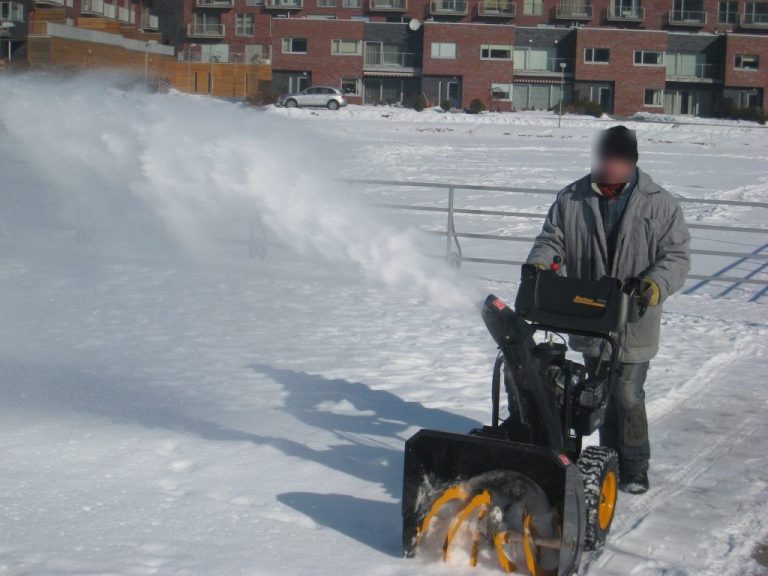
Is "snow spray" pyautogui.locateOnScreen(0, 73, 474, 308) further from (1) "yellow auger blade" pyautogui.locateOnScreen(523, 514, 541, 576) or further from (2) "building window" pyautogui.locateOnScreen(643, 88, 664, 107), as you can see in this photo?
(2) "building window" pyautogui.locateOnScreen(643, 88, 664, 107)

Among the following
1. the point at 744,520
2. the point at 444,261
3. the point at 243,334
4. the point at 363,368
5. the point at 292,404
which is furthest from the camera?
the point at 444,261

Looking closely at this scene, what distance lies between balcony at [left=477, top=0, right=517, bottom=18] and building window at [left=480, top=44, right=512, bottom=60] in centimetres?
704

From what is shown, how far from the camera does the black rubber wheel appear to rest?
14.1 feet

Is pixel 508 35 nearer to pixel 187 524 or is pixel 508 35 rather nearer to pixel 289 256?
pixel 289 256

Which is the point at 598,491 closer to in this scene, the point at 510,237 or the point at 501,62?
the point at 510,237

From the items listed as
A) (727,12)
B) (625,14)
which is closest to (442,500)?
(625,14)

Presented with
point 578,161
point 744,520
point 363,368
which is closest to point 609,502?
point 744,520

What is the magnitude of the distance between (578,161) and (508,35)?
33513 mm

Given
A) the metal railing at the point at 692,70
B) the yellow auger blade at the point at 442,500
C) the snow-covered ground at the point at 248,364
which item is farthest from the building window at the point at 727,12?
the yellow auger blade at the point at 442,500

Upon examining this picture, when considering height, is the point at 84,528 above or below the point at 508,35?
below

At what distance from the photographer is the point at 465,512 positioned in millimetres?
4180

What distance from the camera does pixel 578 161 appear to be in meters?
31.0

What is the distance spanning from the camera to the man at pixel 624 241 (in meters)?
4.81

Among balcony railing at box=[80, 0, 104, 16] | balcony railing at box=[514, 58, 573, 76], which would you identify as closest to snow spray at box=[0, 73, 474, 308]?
balcony railing at box=[80, 0, 104, 16]
